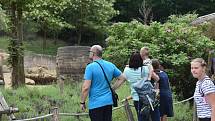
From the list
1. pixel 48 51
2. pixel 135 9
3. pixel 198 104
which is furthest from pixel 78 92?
pixel 135 9

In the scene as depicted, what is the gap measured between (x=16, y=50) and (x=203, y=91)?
1154 centimetres

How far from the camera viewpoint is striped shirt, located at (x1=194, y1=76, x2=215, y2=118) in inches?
216

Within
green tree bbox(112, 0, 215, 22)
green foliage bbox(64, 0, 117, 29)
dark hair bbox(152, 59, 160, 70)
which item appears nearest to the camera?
dark hair bbox(152, 59, 160, 70)

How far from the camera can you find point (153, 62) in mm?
8562

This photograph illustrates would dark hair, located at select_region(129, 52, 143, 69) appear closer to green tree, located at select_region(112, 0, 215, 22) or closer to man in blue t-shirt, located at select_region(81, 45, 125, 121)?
man in blue t-shirt, located at select_region(81, 45, 125, 121)

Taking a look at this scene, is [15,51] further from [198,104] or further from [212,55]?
[198,104]

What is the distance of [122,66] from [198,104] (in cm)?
716

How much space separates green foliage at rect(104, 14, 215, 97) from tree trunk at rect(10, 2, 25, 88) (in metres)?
4.41

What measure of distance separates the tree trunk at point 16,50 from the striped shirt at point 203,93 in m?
11.0

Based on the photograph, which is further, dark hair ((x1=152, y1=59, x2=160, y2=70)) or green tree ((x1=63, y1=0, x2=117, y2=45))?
green tree ((x1=63, y1=0, x2=117, y2=45))

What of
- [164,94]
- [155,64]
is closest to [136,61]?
→ [155,64]

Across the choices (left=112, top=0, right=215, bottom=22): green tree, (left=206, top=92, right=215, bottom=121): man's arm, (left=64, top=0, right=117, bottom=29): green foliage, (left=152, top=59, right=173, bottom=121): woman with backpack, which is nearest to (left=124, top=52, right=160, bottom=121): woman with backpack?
(left=152, top=59, right=173, bottom=121): woman with backpack

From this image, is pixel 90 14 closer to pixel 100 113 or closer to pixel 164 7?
pixel 164 7

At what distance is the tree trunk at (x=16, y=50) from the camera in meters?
16.4
